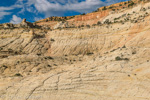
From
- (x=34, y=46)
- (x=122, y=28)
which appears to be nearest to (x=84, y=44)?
(x=122, y=28)

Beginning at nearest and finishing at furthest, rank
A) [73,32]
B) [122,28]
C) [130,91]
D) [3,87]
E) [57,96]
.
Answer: [130,91]
[57,96]
[3,87]
[122,28]
[73,32]

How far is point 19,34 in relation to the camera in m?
29.1

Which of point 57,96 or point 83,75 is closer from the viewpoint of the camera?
point 57,96

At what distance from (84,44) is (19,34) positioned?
42.7ft

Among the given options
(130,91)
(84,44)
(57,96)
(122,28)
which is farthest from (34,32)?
(130,91)

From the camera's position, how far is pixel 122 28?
2561cm

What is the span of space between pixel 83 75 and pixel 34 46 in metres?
18.7

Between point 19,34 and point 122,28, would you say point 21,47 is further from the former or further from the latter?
point 122,28

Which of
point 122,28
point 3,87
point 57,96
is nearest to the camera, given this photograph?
point 57,96

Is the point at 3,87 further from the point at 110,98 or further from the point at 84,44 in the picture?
the point at 84,44

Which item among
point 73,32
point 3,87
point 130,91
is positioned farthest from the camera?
point 73,32

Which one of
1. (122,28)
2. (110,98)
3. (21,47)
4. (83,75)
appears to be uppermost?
(122,28)

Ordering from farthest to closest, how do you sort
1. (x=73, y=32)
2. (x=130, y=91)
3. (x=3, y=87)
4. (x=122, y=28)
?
(x=73, y=32), (x=122, y=28), (x=3, y=87), (x=130, y=91)

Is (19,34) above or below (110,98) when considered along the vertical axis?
above
